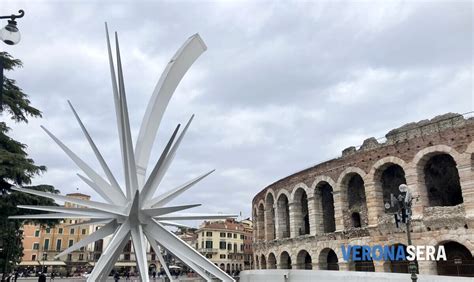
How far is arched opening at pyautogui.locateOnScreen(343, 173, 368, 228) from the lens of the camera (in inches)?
1085

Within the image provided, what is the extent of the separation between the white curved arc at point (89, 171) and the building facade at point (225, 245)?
65826 millimetres

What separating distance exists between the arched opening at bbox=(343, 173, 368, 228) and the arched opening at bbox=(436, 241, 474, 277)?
5.42 m

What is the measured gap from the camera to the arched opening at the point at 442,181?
2483 cm

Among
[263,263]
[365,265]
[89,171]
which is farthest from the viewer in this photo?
[263,263]

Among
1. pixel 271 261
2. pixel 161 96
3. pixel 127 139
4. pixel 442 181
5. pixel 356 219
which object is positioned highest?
pixel 161 96

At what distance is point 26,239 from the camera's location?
217 ft

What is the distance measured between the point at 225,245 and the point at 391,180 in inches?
2258

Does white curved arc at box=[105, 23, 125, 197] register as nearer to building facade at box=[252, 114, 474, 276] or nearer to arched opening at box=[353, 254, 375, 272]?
building facade at box=[252, 114, 474, 276]

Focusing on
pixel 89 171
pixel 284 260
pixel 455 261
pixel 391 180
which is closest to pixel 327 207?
pixel 391 180

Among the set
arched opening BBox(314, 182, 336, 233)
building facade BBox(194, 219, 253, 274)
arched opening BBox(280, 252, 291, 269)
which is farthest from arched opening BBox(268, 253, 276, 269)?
building facade BBox(194, 219, 253, 274)

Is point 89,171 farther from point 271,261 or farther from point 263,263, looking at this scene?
point 263,263

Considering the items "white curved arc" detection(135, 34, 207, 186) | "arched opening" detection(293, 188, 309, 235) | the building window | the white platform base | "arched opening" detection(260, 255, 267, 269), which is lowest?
the white platform base

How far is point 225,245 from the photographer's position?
8006cm

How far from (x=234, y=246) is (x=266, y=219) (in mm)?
45069
